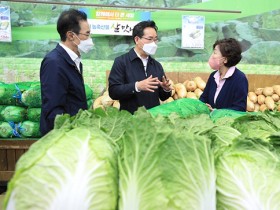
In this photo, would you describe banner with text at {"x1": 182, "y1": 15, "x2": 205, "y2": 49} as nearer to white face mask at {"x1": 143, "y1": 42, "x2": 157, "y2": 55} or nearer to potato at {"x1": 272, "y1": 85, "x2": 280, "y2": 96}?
potato at {"x1": 272, "y1": 85, "x2": 280, "y2": 96}

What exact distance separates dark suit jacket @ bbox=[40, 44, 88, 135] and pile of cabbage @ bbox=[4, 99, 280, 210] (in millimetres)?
1268

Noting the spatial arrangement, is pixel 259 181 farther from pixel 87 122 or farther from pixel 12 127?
pixel 12 127

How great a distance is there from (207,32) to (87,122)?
17.6ft

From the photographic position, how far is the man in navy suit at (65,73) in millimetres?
2451

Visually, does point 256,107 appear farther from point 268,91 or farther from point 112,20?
point 112,20

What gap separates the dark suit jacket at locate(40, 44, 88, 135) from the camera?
2.45m

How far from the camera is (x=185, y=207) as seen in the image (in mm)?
1041

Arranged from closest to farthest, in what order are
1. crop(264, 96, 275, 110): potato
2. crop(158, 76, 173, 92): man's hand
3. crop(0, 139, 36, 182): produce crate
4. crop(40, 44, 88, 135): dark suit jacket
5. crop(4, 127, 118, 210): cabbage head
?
crop(4, 127, 118, 210): cabbage head < crop(40, 44, 88, 135): dark suit jacket < crop(158, 76, 173, 92): man's hand < crop(0, 139, 36, 182): produce crate < crop(264, 96, 275, 110): potato

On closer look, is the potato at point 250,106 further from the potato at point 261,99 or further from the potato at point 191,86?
the potato at point 191,86

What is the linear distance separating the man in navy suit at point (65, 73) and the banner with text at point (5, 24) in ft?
10.4

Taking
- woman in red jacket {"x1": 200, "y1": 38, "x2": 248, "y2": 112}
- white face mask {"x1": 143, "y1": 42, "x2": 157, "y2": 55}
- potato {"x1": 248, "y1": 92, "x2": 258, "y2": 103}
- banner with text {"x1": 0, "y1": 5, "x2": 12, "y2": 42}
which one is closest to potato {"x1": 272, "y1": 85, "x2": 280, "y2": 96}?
potato {"x1": 248, "y1": 92, "x2": 258, "y2": 103}

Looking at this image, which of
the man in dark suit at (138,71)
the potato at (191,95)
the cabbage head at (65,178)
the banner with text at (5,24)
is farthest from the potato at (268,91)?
the cabbage head at (65,178)

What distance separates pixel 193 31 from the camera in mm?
6113

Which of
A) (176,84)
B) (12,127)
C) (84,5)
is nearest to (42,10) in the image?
(84,5)
